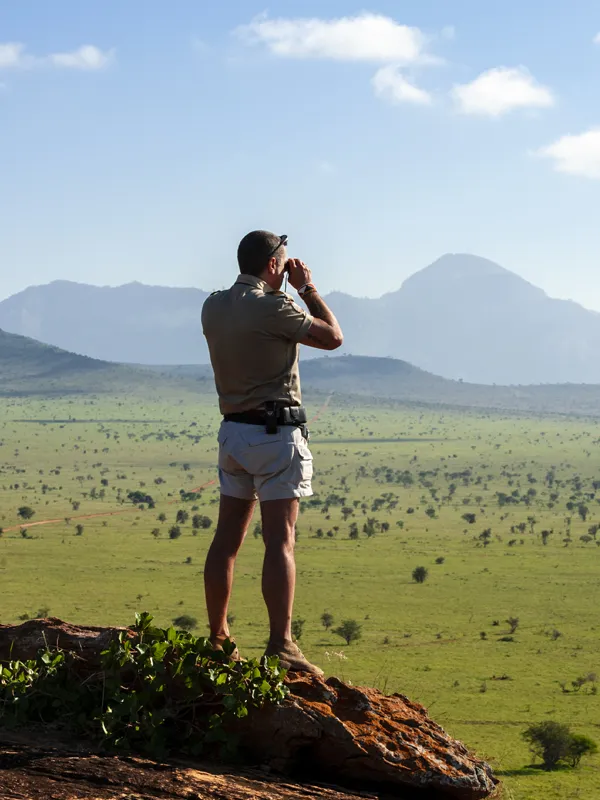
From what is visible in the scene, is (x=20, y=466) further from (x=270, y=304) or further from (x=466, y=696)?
(x=270, y=304)

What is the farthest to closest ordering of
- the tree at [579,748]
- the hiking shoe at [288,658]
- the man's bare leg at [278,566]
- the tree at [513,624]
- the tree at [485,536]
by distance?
1. the tree at [485,536]
2. the tree at [513,624]
3. the tree at [579,748]
4. the hiking shoe at [288,658]
5. the man's bare leg at [278,566]

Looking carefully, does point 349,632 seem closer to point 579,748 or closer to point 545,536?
point 579,748

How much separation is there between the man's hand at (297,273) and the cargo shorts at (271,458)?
870 millimetres

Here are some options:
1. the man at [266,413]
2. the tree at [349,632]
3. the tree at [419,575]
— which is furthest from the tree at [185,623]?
the man at [266,413]

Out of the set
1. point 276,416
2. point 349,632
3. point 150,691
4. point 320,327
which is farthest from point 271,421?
point 349,632

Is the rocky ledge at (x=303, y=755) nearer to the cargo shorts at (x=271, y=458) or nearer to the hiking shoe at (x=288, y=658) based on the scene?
the hiking shoe at (x=288, y=658)

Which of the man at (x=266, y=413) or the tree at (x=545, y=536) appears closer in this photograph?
the man at (x=266, y=413)

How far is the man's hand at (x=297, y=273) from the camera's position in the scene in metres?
6.78

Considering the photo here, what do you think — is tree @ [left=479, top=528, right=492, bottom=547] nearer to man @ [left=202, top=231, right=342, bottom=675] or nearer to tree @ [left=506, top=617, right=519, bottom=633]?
tree @ [left=506, top=617, right=519, bottom=633]

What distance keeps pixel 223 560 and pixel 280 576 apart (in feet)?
1.49

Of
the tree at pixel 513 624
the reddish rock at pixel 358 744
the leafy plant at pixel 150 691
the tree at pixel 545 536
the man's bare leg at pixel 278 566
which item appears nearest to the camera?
the leafy plant at pixel 150 691

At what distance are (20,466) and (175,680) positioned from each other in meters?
121

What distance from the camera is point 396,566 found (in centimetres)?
6769

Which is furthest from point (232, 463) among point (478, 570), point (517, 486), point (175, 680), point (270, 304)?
point (517, 486)
